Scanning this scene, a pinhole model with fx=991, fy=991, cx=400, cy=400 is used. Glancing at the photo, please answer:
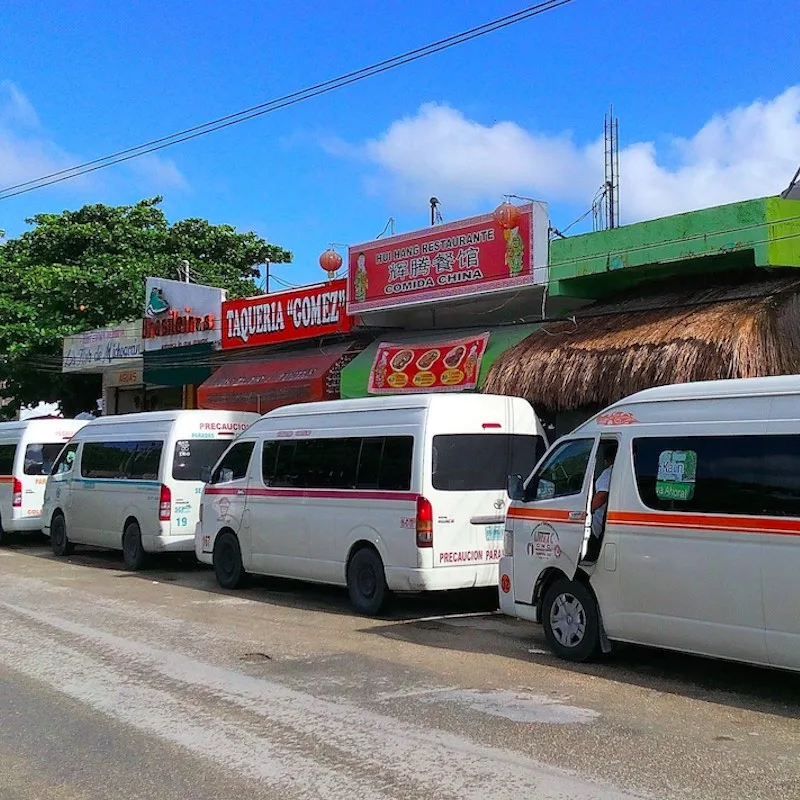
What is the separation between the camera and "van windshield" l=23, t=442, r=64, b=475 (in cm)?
1922

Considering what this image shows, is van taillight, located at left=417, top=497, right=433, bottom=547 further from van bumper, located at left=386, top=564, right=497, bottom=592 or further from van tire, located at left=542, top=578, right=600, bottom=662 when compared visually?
van tire, located at left=542, top=578, right=600, bottom=662

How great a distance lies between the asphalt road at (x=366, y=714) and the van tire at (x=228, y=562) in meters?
2.27

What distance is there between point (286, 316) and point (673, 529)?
1487cm

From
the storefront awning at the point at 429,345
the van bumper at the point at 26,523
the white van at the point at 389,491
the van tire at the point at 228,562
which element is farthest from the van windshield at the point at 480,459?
the van bumper at the point at 26,523

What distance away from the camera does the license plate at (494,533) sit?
35.0 ft

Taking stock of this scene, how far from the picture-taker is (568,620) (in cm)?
845

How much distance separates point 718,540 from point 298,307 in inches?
589

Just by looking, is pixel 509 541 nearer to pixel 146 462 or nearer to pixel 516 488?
pixel 516 488

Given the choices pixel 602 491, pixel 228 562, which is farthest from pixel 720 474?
pixel 228 562

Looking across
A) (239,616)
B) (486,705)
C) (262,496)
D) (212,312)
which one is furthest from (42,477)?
(486,705)

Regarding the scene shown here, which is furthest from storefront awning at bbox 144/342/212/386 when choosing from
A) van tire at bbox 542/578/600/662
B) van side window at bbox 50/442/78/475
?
van tire at bbox 542/578/600/662

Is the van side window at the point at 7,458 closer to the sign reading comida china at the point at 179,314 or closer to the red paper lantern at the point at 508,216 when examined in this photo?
the sign reading comida china at the point at 179,314

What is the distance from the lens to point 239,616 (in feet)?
36.2

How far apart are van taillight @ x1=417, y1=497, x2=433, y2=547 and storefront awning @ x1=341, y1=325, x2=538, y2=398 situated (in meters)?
5.97
